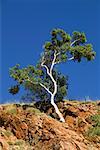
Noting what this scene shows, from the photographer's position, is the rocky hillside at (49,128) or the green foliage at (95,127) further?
the green foliage at (95,127)

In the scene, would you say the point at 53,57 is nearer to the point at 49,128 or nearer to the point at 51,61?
the point at 51,61

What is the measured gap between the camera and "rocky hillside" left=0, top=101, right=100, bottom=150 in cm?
2638

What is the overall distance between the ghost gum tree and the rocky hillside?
8.78ft

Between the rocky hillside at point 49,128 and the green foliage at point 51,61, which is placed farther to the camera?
the green foliage at point 51,61

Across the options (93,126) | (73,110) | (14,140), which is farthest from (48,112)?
(14,140)

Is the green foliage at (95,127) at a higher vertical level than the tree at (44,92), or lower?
lower

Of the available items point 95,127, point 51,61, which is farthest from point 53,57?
point 95,127

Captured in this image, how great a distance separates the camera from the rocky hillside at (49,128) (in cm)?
2638

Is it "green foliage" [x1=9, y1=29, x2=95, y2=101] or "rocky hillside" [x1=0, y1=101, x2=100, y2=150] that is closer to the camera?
"rocky hillside" [x1=0, y1=101, x2=100, y2=150]

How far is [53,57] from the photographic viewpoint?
38312 mm

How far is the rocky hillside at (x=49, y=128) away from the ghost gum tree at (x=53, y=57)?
268cm

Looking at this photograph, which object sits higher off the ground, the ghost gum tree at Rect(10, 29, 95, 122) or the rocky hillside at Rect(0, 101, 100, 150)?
the ghost gum tree at Rect(10, 29, 95, 122)

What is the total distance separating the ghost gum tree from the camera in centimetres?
3591

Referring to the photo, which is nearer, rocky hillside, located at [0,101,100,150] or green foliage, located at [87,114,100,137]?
rocky hillside, located at [0,101,100,150]
